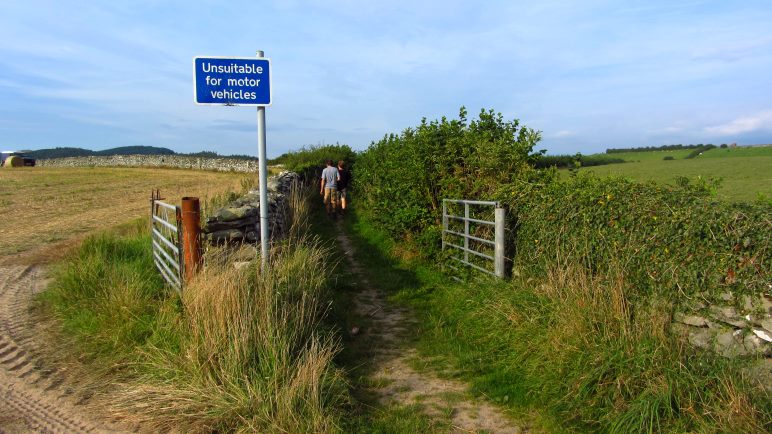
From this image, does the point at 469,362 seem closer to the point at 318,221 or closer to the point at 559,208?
the point at 559,208

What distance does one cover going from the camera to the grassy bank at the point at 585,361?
3796 mm

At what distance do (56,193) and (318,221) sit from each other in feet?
63.5

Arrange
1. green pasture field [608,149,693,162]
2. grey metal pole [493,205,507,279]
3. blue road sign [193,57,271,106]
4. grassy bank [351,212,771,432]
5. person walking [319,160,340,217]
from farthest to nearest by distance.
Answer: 1. green pasture field [608,149,693,162]
2. person walking [319,160,340,217]
3. grey metal pole [493,205,507,279]
4. blue road sign [193,57,271,106]
5. grassy bank [351,212,771,432]

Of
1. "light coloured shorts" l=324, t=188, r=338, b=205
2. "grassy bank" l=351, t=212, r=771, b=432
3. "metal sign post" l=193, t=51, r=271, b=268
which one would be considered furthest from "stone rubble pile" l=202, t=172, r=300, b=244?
"light coloured shorts" l=324, t=188, r=338, b=205

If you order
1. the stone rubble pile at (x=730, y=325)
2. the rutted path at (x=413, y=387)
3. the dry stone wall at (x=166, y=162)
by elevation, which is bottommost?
the rutted path at (x=413, y=387)

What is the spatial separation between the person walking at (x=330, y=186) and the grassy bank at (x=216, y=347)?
9.55 metres

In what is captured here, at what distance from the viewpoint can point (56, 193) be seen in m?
28.6

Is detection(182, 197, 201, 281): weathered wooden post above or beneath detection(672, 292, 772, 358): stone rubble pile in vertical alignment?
above

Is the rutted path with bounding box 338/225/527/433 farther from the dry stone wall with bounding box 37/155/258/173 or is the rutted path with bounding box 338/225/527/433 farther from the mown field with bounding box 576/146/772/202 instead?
the dry stone wall with bounding box 37/155/258/173

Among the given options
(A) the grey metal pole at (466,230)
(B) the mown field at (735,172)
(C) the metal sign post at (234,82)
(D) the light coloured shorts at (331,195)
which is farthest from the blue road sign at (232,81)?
(D) the light coloured shorts at (331,195)

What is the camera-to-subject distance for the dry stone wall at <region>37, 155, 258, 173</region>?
2011 inches

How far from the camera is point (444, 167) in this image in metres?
9.85

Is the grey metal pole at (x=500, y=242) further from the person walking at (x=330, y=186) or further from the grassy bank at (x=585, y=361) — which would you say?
the person walking at (x=330, y=186)

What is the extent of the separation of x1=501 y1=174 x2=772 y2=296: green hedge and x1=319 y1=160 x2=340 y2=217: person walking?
10.4 m
